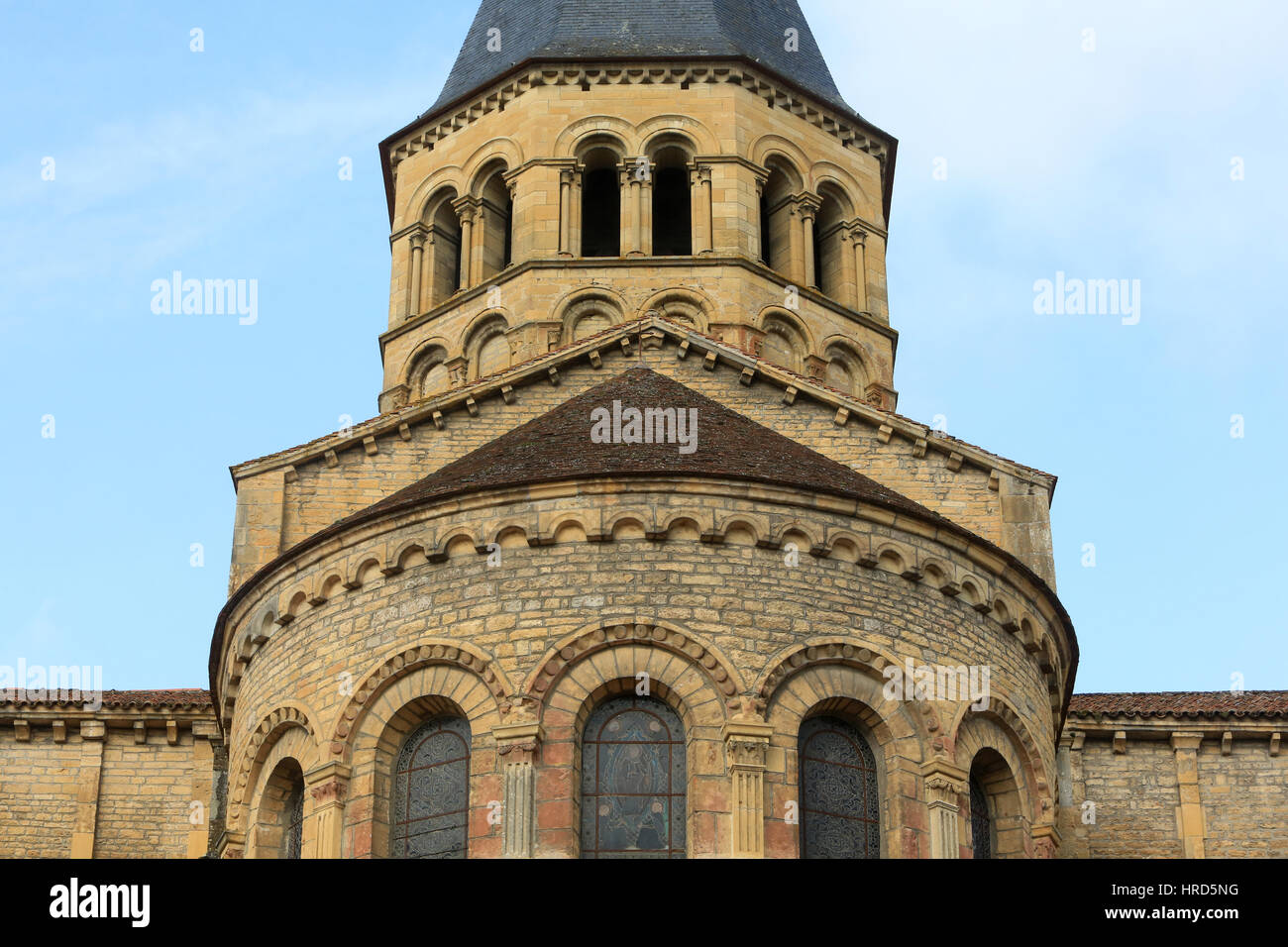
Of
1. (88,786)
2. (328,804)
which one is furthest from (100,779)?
(328,804)

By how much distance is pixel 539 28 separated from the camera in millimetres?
35094

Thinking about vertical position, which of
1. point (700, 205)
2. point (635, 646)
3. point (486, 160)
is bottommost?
point (635, 646)

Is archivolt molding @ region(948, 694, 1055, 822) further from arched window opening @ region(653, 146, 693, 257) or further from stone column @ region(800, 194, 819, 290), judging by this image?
arched window opening @ region(653, 146, 693, 257)

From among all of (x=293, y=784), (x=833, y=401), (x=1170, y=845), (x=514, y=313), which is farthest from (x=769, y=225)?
(x=293, y=784)

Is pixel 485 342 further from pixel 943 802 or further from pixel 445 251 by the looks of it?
pixel 943 802

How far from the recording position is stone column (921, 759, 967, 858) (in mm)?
19984

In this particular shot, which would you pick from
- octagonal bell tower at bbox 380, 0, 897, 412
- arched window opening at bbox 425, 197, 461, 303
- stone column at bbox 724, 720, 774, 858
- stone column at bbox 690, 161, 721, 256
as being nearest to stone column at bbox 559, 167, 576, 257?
octagonal bell tower at bbox 380, 0, 897, 412

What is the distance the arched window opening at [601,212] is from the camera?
34.1 metres

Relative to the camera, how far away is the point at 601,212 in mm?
34594

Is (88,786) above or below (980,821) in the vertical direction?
above

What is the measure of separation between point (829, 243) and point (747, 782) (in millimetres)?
16090

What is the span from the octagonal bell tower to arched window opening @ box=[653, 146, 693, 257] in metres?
0.04

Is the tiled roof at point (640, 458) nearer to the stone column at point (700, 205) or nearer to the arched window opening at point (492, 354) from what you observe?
the arched window opening at point (492, 354)
